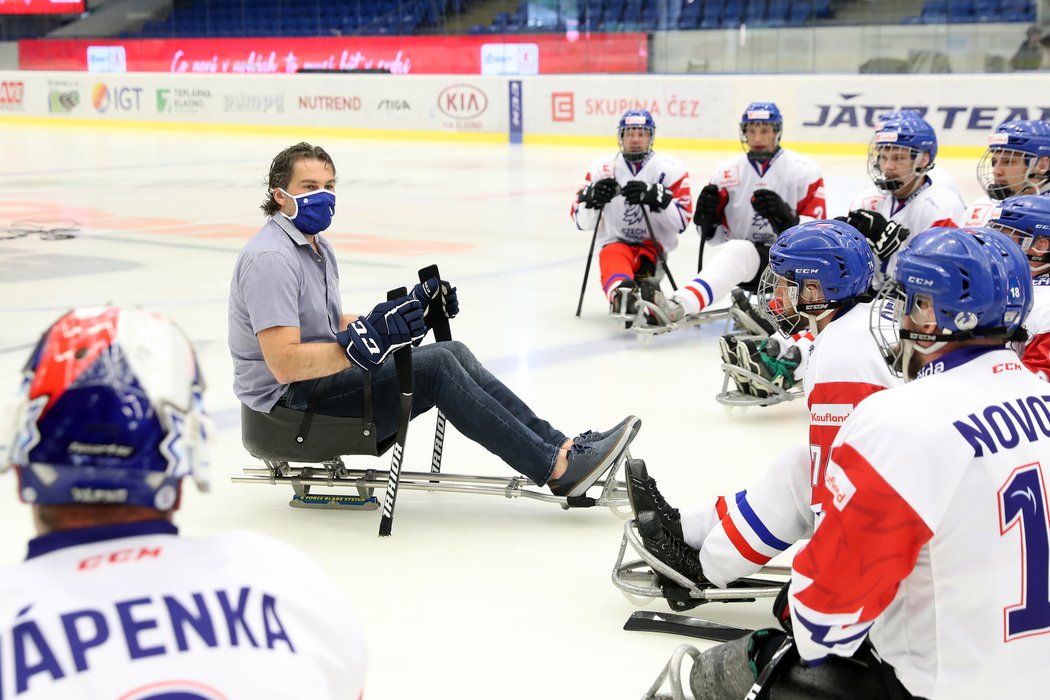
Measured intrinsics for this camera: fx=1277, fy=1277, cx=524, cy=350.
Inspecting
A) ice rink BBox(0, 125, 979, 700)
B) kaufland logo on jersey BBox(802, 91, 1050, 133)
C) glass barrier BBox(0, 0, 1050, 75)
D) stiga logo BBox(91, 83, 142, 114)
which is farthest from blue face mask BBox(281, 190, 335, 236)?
stiga logo BBox(91, 83, 142, 114)

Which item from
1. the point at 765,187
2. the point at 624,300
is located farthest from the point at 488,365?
the point at 765,187

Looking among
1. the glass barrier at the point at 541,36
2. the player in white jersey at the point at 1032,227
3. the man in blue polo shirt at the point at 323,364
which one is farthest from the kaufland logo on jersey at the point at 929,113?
the man in blue polo shirt at the point at 323,364

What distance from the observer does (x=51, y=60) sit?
2519 centimetres

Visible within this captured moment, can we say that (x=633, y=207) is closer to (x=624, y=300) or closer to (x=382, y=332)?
(x=624, y=300)

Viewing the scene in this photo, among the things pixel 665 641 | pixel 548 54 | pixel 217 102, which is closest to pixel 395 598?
pixel 665 641

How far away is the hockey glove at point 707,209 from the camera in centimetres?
692

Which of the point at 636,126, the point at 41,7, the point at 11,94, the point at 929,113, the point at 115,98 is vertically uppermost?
the point at 41,7

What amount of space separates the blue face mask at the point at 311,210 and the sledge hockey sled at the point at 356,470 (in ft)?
1.14

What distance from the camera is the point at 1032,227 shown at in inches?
144

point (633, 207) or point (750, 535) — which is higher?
point (633, 207)

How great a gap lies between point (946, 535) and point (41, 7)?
98.9 feet

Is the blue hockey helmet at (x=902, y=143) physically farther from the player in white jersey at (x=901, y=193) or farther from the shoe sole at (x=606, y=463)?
the shoe sole at (x=606, y=463)

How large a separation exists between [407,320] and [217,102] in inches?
773

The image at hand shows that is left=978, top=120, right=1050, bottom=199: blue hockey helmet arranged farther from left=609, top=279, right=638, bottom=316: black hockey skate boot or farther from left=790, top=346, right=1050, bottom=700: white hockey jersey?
left=790, top=346, right=1050, bottom=700: white hockey jersey
